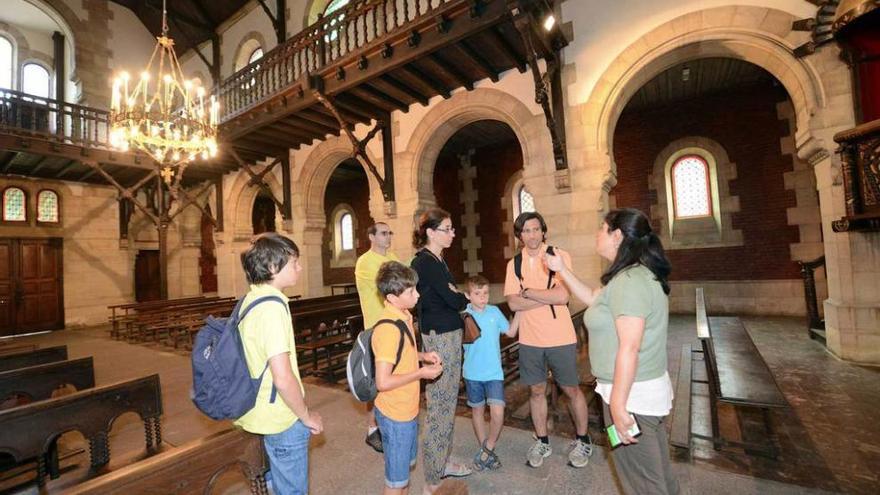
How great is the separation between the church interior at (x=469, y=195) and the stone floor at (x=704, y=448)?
0.02 metres

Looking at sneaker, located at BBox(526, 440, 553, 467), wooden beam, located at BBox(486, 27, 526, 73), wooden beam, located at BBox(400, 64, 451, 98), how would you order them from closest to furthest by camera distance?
sneaker, located at BBox(526, 440, 553, 467)
wooden beam, located at BBox(486, 27, 526, 73)
wooden beam, located at BBox(400, 64, 451, 98)

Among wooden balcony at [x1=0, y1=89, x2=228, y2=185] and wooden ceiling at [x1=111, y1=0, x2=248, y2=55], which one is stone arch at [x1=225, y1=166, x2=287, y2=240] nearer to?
wooden balcony at [x1=0, y1=89, x2=228, y2=185]

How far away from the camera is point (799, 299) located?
6.86 metres

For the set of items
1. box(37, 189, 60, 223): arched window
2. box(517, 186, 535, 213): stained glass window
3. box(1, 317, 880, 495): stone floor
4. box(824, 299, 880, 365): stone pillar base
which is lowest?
box(1, 317, 880, 495): stone floor

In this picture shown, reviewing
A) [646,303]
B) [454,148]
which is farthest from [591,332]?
[454,148]

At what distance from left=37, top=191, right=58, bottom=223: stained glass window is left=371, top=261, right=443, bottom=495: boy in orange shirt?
13.6 meters

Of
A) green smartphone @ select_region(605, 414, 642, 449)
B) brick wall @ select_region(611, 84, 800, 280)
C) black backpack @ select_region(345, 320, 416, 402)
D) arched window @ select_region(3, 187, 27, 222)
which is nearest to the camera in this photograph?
green smartphone @ select_region(605, 414, 642, 449)

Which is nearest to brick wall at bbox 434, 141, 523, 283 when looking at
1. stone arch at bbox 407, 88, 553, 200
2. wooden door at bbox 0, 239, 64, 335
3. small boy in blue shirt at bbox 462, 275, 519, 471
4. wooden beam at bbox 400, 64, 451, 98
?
stone arch at bbox 407, 88, 553, 200

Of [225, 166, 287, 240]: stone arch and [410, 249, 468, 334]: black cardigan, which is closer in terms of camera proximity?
[410, 249, 468, 334]: black cardigan

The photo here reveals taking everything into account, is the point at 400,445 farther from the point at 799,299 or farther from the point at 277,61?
the point at 799,299

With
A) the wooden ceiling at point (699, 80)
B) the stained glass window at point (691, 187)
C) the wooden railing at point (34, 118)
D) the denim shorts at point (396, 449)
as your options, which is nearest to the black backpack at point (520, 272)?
the denim shorts at point (396, 449)

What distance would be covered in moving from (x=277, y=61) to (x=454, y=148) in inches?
195

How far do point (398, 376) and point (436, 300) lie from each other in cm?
55

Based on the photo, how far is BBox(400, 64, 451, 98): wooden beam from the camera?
217 inches
